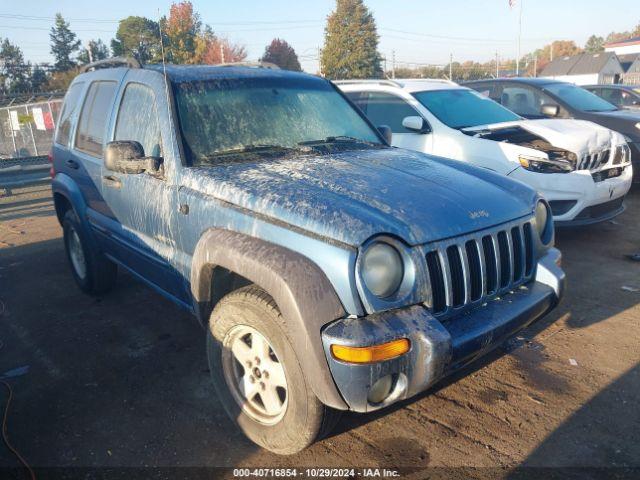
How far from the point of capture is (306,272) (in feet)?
7.54

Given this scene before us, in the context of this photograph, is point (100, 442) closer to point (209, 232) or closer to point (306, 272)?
point (209, 232)

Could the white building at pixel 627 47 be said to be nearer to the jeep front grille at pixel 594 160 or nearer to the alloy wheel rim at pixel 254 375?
the jeep front grille at pixel 594 160

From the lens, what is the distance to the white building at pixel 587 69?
156 ft

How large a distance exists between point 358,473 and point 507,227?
→ 146cm

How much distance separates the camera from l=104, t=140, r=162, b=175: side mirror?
328cm

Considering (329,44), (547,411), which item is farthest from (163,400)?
(329,44)

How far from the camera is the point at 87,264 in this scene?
4.81 metres

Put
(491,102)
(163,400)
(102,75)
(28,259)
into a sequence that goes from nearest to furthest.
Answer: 1. (163,400)
2. (102,75)
3. (28,259)
4. (491,102)

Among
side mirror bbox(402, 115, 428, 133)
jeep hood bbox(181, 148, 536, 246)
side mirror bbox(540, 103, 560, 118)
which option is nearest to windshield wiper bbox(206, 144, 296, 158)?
jeep hood bbox(181, 148, 536, 246)

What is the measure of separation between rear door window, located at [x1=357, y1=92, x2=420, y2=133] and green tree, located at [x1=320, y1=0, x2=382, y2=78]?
154ft

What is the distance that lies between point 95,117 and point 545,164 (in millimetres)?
4288

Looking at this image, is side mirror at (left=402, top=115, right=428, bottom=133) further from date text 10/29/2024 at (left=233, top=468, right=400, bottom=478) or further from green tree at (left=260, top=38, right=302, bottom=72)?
green tree at (left=260, top=38, right=302, bottom=72)

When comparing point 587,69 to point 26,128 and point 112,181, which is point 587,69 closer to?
point 26,128

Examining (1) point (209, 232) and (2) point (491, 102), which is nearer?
(1) point (209, 232)
